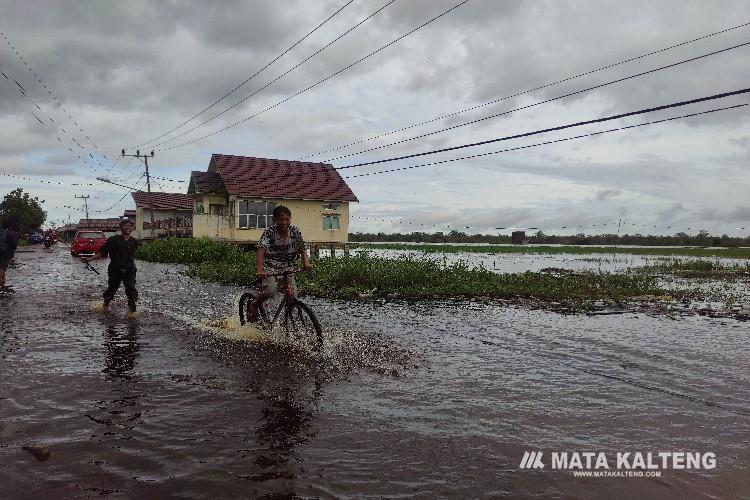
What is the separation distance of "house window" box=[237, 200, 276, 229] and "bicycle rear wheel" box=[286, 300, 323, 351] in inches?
1089

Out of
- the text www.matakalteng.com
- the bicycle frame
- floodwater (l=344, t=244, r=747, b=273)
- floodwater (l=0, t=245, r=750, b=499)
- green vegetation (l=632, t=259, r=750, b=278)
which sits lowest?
the text www.matakalteng.com

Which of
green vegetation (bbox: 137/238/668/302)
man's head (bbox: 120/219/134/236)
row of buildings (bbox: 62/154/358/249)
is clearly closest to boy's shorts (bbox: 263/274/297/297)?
→ man's head (bbox: 120/219/134/236)

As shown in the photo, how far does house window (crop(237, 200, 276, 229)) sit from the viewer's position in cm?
3531

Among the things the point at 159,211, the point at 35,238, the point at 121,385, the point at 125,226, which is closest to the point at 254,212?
the point at 159,211

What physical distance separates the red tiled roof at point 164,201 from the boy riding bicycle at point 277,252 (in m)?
48.2

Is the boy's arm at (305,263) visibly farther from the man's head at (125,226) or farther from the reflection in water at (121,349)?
the man's head at (125,226)

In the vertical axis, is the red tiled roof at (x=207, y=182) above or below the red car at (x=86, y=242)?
above

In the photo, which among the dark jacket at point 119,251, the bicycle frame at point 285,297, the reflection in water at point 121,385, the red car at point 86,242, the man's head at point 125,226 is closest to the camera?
the reflection in water at point 121,385

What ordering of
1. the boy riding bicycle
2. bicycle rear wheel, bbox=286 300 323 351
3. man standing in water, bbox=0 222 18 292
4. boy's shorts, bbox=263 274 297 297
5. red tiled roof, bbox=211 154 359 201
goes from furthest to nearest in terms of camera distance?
1. red tiled roof, bbox=211 154 359 201
2. man standing in water, bbox=0 222 18 292
3. boy's shorts, bbox=263 274 297 297
4. the boy riding bicycle
5. bicycle rear wheel, bbox=286 300 323 351

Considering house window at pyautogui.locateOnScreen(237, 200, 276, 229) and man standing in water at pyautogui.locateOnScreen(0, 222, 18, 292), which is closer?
man standing in water at pyautogui.locateOnScreen(0, 222, 18, 292)

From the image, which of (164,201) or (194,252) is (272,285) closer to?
(194,252)

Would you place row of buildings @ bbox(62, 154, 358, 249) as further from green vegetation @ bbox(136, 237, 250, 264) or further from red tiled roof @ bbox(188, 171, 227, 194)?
green vegetation @ bbox(136, 237, 250, 264)

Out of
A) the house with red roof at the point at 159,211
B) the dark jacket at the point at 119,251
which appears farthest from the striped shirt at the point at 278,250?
the house with red roof at the point at 159,211

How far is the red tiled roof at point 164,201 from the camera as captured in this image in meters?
54.7
